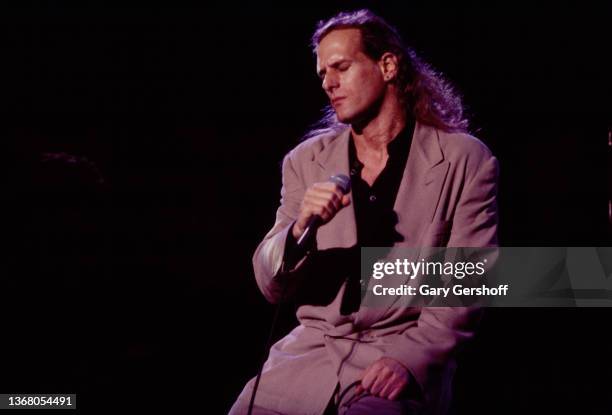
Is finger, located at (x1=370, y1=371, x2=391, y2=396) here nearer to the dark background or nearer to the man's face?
the man's face

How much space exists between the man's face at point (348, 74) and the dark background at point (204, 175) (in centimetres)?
91

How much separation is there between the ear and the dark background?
836 mm

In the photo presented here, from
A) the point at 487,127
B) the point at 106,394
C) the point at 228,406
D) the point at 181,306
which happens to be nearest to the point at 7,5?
the point at 181,306

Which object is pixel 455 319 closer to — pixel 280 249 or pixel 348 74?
pixel 280 249

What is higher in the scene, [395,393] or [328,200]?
[328,200]

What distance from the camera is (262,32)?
3.31 meters

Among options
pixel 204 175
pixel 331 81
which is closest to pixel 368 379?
pixel 331 81

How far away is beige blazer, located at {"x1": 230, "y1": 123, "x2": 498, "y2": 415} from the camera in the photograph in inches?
81.4

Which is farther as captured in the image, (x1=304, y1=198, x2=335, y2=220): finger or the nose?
the nose

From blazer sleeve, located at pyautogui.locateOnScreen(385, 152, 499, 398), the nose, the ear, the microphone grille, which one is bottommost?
blazer sleeve, located at pyautogui.locateOnScreen(385, 152, 499, 398)

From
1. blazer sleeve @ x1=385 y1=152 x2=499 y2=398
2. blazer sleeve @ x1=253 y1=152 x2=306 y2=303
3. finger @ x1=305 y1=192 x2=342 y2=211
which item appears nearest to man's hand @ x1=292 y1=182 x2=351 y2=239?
finger @ x1=305 y1=192 x2=342 y2=211

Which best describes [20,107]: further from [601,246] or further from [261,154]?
A: [601,246]

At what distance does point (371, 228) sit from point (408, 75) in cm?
62

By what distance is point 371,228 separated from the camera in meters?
2.24
